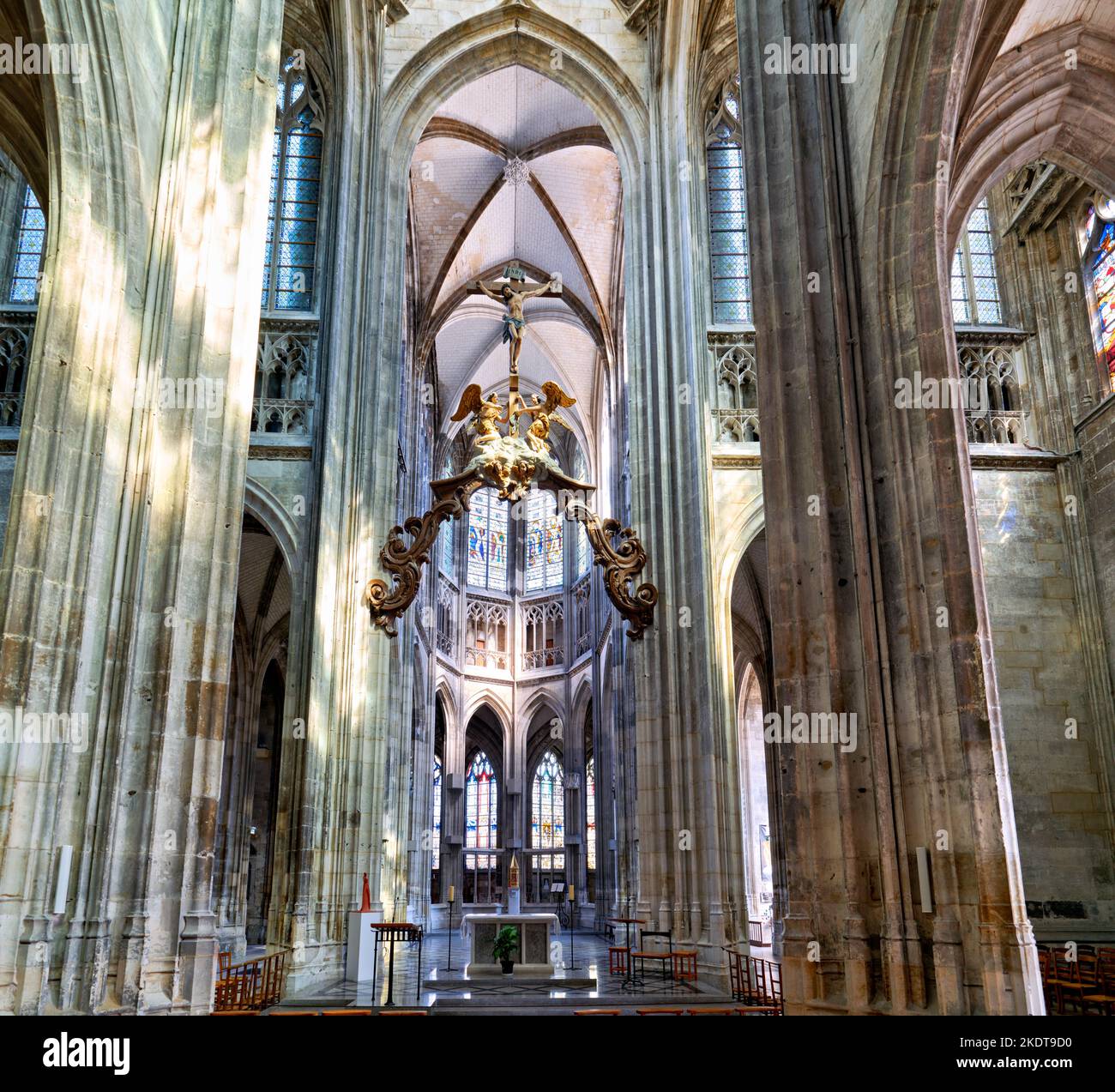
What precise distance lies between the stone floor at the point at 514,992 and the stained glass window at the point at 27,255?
1358 centimetres

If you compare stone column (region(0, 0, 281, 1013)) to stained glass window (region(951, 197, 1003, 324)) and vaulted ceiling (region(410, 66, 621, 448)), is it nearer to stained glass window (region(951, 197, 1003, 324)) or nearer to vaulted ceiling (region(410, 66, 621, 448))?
stained glass window (region(951, 197, 1003, 324))

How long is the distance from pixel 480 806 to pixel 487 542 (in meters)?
10.4

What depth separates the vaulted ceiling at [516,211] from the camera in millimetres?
25234

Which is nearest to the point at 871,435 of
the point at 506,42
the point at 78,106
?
the point at 78,106

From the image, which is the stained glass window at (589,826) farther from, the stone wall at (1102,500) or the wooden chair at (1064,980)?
the wooden chair at (1064,980)

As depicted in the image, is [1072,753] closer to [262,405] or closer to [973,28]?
[973,28]

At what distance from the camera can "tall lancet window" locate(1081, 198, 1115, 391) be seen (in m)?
17.3

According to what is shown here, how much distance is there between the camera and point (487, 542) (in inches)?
1630

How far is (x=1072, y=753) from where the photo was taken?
16.6m

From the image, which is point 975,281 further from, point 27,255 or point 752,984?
point 27,255

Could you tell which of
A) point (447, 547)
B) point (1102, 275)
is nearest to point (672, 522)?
point (1102, 275)

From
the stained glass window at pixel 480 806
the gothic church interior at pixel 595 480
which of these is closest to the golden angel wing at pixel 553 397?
the gothic church interior at pixel 595 480

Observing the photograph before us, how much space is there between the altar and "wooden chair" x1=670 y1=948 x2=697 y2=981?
1958 mm
